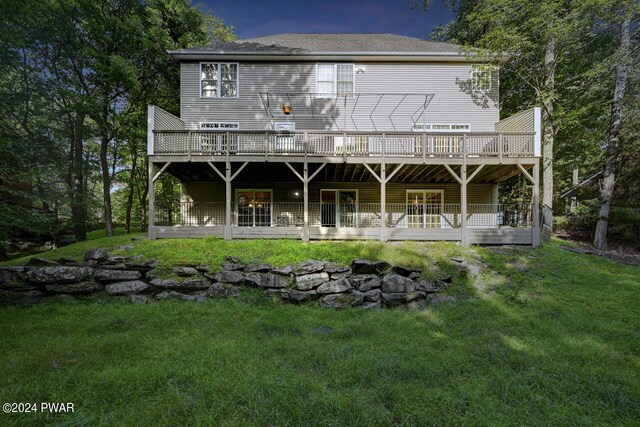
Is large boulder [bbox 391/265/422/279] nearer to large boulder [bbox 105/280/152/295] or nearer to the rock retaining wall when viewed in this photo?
the rock retaining wall

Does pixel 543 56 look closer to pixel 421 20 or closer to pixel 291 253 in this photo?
pixel 421 20

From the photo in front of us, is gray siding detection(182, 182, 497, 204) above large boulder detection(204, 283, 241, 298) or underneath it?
above

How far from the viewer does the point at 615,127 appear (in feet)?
38.7

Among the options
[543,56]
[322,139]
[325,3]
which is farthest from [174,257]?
[543,56]

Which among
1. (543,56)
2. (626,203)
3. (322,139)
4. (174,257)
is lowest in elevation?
(174,257)

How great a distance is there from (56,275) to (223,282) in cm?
434

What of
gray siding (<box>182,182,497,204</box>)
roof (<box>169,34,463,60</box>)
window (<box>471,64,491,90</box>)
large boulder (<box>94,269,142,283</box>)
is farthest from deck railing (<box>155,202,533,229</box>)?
roof (<box>169,34,463,60</box>)

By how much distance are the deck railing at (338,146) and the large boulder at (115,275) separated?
481cm

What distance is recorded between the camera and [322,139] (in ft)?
35.5

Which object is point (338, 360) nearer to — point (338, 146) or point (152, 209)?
point (338, 146)

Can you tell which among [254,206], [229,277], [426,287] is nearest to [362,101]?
[254,206]

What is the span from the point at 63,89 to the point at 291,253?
15.1 metres

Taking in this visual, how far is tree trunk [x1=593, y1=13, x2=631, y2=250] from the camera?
11273 mm

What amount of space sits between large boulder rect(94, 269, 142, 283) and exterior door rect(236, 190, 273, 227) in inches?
229
